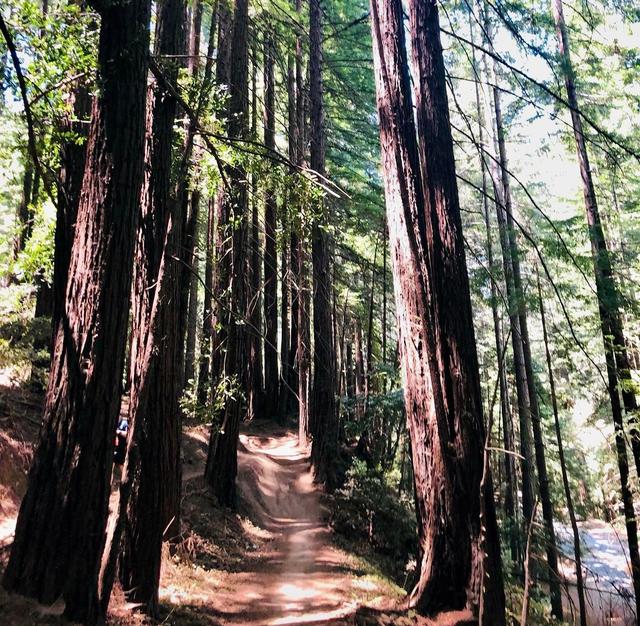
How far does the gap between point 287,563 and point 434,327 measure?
5.50 metres

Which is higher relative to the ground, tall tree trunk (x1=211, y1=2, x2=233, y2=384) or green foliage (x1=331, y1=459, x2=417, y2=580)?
tall tree trunk (x1=211, y1=2, x2=233, y2=384)

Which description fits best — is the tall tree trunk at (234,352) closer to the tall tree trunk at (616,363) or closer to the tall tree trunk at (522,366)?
the tall tree trunk at (522,366)

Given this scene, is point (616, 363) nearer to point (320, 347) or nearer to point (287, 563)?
point (320, 347)

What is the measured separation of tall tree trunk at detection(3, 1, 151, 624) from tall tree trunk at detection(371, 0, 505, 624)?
8.32 feet

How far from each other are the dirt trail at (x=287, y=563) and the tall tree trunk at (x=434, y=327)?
1.55 m

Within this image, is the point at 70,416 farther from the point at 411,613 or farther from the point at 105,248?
the point at 411,613

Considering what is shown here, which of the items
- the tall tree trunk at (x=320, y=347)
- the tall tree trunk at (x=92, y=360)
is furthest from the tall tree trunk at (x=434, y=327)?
the tall tree trunk at (x=320, y=347)

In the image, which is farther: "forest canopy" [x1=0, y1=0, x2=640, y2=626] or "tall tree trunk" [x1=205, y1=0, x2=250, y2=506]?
"tall tree trunk" [x1=205, y1=0, x2=250, y2=506]

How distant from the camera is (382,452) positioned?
1521 centimetres

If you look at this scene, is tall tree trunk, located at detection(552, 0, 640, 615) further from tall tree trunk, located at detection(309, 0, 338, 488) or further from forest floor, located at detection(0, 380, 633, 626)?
tall tree trunk, located at detection(309, 0, 338, 488)

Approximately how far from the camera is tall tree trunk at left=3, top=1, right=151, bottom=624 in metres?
3.70

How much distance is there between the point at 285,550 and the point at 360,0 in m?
18.2

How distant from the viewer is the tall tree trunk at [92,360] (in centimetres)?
370

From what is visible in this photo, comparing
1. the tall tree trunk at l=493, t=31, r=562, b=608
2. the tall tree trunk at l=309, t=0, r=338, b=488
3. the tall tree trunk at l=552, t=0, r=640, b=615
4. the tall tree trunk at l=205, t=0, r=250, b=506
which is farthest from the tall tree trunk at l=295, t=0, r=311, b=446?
the tall tree trunk at l=552, t=0, r=640, b=615
